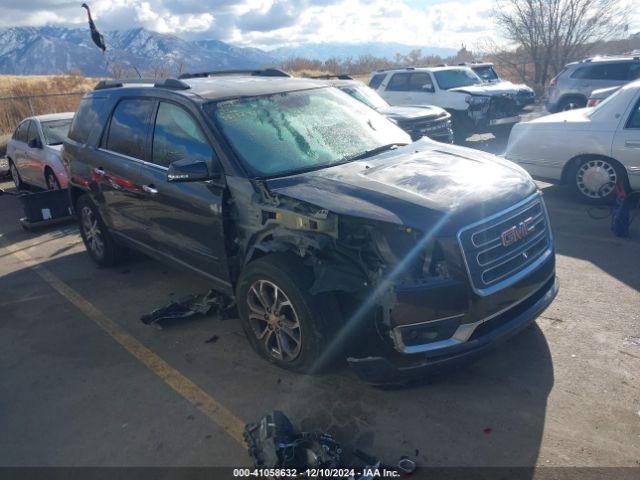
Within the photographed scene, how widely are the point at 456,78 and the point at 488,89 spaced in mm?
1029

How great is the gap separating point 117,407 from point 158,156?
2102mm

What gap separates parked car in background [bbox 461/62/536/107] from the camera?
12.4 metres

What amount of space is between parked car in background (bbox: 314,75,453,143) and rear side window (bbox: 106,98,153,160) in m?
4.38

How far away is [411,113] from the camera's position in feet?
30.6

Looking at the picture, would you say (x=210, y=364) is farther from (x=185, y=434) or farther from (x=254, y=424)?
(x=254, y=424)

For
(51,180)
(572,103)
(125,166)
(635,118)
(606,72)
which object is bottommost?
(51,180)

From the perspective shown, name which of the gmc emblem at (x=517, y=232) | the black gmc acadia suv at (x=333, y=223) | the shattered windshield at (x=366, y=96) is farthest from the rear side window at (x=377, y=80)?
the gmc emblem at (x=517, y=232)

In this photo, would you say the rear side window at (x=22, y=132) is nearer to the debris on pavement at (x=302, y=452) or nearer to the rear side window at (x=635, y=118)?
the debris on pavement at (x=302, y=452)

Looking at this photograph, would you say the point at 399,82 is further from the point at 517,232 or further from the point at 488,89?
the point at 517,232

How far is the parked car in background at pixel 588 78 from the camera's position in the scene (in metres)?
12.2

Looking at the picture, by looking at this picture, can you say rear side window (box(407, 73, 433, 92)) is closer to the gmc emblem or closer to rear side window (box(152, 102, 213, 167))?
rear side window (box(152, 102, 213, 167))

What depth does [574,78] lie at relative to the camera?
12.7 m

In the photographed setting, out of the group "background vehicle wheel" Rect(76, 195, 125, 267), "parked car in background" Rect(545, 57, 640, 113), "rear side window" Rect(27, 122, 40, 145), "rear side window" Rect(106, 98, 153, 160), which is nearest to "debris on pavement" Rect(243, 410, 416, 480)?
"rear side window" Rect(106, 98, 153, 160)

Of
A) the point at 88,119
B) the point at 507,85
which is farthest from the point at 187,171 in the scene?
the point at 507,85
